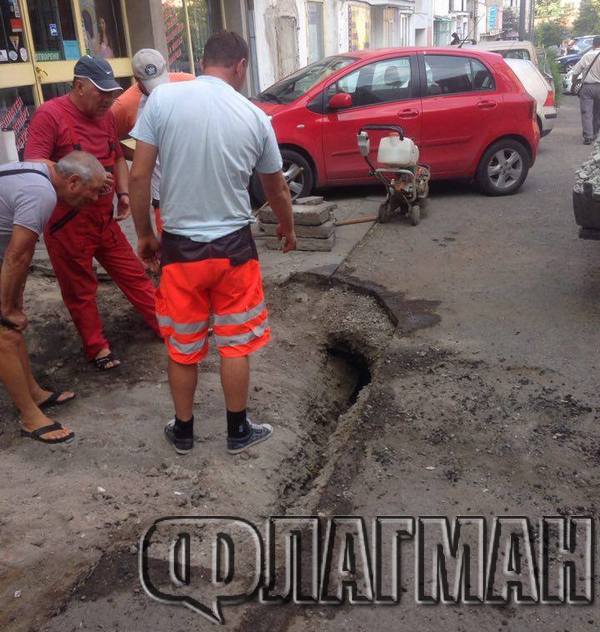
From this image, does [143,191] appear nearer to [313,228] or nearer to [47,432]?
[47,432]

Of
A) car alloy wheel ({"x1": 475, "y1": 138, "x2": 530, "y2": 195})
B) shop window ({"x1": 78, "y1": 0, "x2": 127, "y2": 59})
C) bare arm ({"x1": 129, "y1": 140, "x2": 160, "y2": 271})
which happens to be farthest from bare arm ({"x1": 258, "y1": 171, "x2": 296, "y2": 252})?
shop window ({"x1": 78, "y1": 0, "x2": 127, "y2": 59})

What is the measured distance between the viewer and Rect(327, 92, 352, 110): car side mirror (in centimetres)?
830

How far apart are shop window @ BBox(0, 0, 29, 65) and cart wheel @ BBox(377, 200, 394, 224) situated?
4.96 m

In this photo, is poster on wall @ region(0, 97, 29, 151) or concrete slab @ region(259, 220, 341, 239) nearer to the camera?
concrete slab @ region(259, 220, 341, 239)

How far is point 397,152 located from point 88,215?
4191 mm

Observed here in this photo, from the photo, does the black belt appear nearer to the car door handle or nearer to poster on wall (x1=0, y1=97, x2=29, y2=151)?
the car door handle

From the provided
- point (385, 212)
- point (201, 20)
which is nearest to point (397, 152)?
point (385, 212)

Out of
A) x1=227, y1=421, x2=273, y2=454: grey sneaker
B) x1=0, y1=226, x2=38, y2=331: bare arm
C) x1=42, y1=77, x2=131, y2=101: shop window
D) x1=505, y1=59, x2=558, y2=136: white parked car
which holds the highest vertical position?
x1=42, y1=77, x2=131, y2=101: shop window

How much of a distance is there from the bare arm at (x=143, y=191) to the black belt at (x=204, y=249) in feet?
0.45

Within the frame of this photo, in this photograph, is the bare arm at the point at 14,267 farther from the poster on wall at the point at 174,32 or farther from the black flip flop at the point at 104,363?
the poster on wall at the point at 174,32

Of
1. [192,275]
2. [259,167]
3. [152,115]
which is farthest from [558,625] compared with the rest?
[152,115]

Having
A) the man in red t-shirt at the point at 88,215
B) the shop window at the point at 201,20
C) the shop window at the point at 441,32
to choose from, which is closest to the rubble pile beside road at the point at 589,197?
the man in red t-shirt at the point at 88,215

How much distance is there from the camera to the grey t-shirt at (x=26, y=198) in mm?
3225

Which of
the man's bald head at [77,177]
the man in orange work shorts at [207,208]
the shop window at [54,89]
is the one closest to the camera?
the man in orange work shorts at [207,208]
